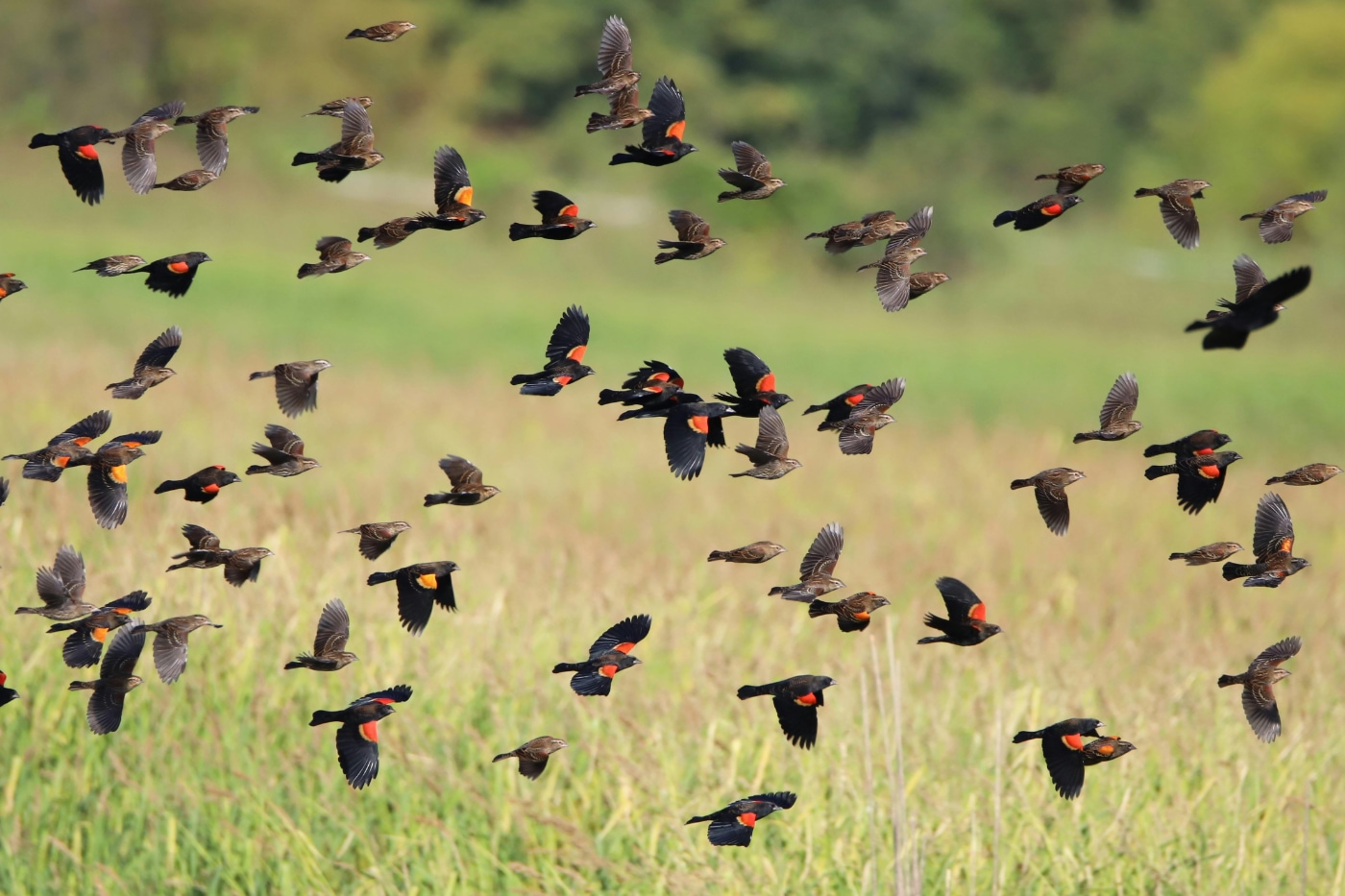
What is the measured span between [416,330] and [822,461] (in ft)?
38.9

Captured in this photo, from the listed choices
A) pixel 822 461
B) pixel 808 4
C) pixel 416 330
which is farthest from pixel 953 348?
pixel 808 4

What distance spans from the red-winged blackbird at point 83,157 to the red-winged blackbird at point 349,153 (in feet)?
1.50

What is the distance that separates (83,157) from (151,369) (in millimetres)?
524

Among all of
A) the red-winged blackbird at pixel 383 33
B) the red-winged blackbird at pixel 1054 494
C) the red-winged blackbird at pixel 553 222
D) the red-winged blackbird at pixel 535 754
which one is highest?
the red-winged blackbird at pixel 383 33

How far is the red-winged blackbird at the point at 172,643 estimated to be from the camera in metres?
3.41

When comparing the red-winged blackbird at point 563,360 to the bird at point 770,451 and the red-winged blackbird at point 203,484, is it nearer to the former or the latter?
the bird at point 770,451

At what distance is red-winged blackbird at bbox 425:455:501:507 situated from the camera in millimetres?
3367

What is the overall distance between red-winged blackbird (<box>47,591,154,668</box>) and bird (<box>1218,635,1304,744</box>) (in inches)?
100

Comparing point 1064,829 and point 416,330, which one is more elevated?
point 1064,829

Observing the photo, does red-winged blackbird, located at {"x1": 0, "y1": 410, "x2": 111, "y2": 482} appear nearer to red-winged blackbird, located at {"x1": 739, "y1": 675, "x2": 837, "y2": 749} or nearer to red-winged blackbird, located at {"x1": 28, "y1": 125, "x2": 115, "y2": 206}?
red-winged blackbird, located at {"x1": 28, "y1": 125, "x2": 115, "y2": 206}

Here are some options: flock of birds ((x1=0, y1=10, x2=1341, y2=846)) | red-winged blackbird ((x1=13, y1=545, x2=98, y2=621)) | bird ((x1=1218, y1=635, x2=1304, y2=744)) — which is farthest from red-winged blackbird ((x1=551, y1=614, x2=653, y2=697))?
bird ((x1=1218, y1=635, x2=1304, y2=744))

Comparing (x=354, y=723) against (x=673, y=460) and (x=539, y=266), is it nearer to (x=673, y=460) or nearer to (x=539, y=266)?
(x=673, y=460)

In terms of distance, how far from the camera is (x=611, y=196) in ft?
139

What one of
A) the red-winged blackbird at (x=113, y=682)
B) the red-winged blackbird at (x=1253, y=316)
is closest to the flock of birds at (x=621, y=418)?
the red-winged blackbird at (x=113, y=682)
